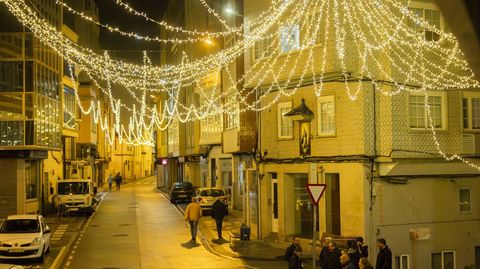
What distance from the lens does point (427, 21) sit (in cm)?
1881

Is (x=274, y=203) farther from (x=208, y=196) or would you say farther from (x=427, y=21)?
(x=208, y=196)

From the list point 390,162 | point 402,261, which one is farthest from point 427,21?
point 402,261

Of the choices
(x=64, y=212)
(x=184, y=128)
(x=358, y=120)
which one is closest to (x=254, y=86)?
(x=358, y=120)

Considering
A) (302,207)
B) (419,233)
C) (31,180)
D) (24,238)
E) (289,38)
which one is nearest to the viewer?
(24,238)

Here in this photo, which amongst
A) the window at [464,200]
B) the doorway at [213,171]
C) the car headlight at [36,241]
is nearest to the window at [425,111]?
the window at [464,200]

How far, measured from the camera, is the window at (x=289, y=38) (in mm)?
20859

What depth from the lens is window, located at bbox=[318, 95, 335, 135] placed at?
1959 cm

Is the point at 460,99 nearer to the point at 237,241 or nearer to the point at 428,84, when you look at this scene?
the point at 428,84

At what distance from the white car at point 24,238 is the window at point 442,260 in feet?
40.2

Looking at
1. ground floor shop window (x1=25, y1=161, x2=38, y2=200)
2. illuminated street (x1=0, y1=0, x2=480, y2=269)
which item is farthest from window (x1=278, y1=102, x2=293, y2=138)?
ground floor shop window (x1=25, y1=161, x2=38, y2=200)

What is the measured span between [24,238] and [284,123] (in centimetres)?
970

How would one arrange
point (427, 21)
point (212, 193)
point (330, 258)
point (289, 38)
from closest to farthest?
1. point (330, 258)
2. point (427, 21)
3. point (289, 38)
4. point (212, 193)

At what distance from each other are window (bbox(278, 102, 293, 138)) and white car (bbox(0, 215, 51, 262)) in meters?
8.86

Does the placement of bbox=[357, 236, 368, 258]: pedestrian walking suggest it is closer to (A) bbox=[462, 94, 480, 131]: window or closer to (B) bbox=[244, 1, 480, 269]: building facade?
(B) bbox=[244, 1, 480, 269]: building facade
